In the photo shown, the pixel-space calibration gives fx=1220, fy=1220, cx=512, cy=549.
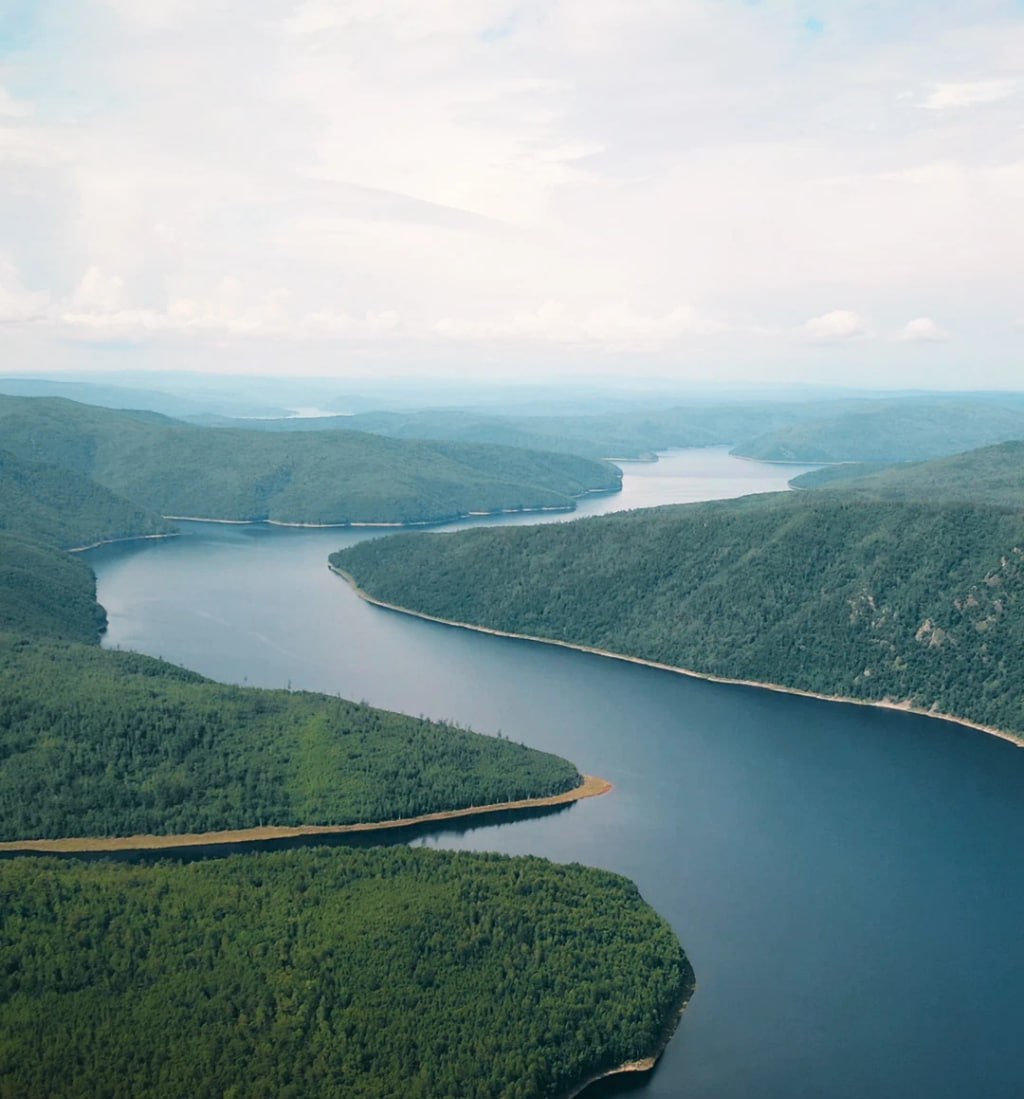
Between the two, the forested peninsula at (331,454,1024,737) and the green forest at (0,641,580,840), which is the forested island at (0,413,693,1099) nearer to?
the green forest at (0,641,580,840)

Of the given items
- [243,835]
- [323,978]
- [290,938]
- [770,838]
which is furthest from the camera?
[770,838]

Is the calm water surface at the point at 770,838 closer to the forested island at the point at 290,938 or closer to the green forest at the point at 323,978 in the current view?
the green forest at the point at 323,978

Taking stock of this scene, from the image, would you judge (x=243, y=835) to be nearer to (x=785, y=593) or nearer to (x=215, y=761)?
(x=215, y=761)

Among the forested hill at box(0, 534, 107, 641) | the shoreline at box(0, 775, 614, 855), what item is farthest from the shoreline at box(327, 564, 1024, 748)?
the shoreline at box(0, 775, 614, 855)

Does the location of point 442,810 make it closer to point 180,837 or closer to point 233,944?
point 180,837

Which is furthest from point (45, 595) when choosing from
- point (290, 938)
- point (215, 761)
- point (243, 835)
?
point (290, 938)

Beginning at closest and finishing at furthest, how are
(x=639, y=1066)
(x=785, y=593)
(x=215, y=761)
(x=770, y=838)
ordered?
(x=639, y=1066), (x=770, y=838), (x=215, y=761), (x=785, y=593)

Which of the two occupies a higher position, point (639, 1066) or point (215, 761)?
point (215, 761)

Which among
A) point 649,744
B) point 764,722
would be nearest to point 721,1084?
point 649,744
